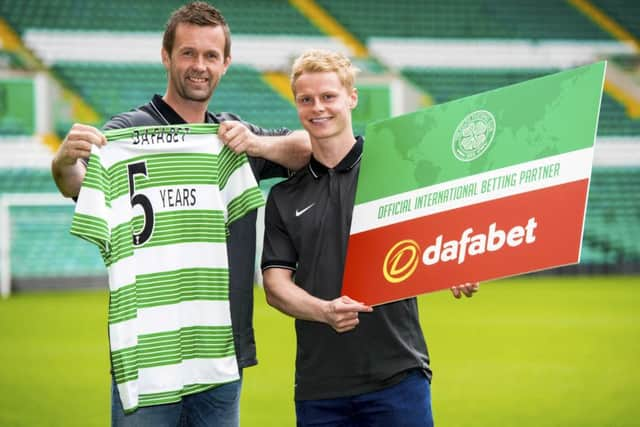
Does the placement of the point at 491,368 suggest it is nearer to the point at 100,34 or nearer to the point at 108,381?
the point at 108,381

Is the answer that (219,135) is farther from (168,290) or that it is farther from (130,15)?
(130,15)

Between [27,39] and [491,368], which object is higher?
[27,39]

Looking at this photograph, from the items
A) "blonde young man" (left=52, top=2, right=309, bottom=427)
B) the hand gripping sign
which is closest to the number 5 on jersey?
"blonde young man" (left=52, top=2, right=309, bottom=427)

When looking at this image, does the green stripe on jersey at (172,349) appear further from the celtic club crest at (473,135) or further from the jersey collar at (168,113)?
the celtic club crest at (473,135)

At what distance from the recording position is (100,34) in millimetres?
14578

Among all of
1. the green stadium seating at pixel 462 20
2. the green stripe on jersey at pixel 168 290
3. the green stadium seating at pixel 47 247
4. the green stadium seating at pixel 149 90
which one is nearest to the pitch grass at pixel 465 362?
the green stadium seating at pixel 47 247

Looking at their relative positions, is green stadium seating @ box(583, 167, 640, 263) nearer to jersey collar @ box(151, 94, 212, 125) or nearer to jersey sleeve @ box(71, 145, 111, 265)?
jersey collar @ box(151, 94, 212, 125)

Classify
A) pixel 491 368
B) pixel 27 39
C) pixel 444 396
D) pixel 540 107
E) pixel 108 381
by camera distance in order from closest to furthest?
pixel 540 107, pixel 444 396, pixel 108 381, pixel 491 368, pixel 27 39

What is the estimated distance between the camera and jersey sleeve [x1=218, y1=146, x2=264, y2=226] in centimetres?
236

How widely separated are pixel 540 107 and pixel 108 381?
4414mm

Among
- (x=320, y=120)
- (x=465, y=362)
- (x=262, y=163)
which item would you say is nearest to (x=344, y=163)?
(x=320, y=120)

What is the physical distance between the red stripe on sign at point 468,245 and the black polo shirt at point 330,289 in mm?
69

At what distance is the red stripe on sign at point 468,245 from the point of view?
2158mm

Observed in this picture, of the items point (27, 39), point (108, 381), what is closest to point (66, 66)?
point (27, 39)
